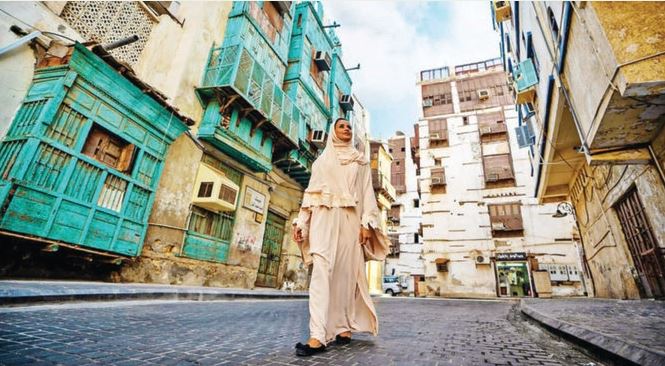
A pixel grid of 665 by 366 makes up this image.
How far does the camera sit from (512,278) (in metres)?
19.2

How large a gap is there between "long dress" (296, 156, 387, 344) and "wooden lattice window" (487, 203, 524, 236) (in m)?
19.5

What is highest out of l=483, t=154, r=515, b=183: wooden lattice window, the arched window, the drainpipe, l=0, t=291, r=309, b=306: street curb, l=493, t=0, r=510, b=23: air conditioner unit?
l=493, t=0, r=510, b=23: air conditioner unit

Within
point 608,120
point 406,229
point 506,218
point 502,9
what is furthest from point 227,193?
point 406,229

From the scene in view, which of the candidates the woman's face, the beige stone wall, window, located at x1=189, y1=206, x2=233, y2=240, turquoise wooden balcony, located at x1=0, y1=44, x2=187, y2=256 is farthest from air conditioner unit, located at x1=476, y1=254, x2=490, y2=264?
the woman's face

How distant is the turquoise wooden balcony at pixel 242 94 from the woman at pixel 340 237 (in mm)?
8049

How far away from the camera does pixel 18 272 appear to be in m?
5.77

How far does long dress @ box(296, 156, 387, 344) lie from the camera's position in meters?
2.63

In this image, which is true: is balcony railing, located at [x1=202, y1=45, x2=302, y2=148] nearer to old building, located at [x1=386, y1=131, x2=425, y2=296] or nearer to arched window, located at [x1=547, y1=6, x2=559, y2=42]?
arched window, located at [x1=547, y1=6, x2=559, y2=42]

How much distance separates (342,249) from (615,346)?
6.61 ft

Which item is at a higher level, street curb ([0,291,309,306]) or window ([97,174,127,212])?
window ([97,174,127,212])

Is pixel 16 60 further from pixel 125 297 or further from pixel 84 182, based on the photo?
pixel 125 297

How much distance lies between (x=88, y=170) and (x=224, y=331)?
6225 mm

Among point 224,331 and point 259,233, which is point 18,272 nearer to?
point 224,331

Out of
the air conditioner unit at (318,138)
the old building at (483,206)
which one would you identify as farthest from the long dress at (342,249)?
the old building at (483,206)
